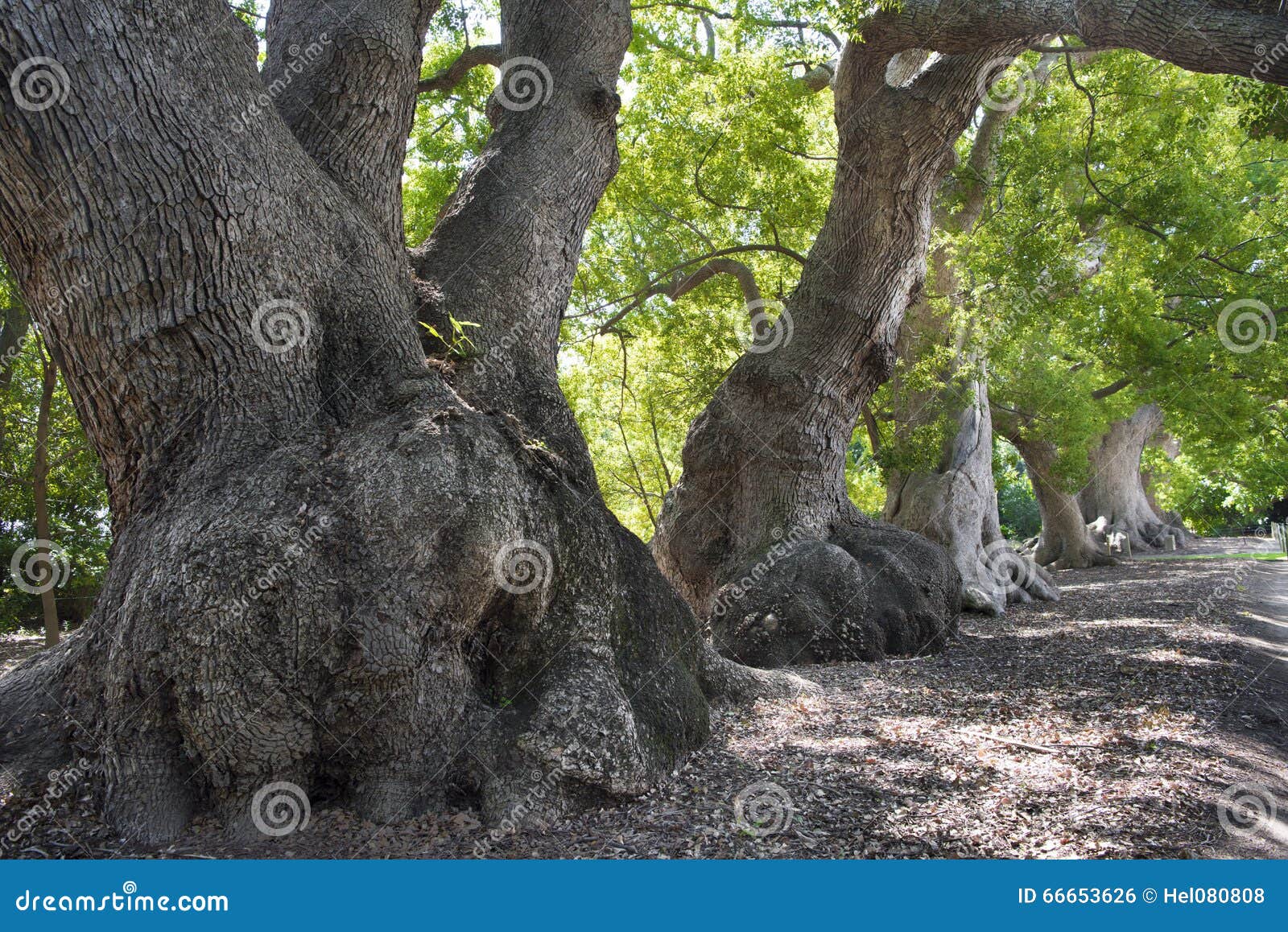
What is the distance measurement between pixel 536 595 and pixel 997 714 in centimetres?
329

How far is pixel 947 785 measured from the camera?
4500 mm

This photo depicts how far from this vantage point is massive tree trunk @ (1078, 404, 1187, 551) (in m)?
26.8

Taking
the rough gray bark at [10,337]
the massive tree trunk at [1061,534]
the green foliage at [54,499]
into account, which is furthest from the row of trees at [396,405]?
the massive tree trunk at [1061,534]

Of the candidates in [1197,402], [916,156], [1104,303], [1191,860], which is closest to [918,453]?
[1104,303]

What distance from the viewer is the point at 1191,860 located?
3592 millimetres
